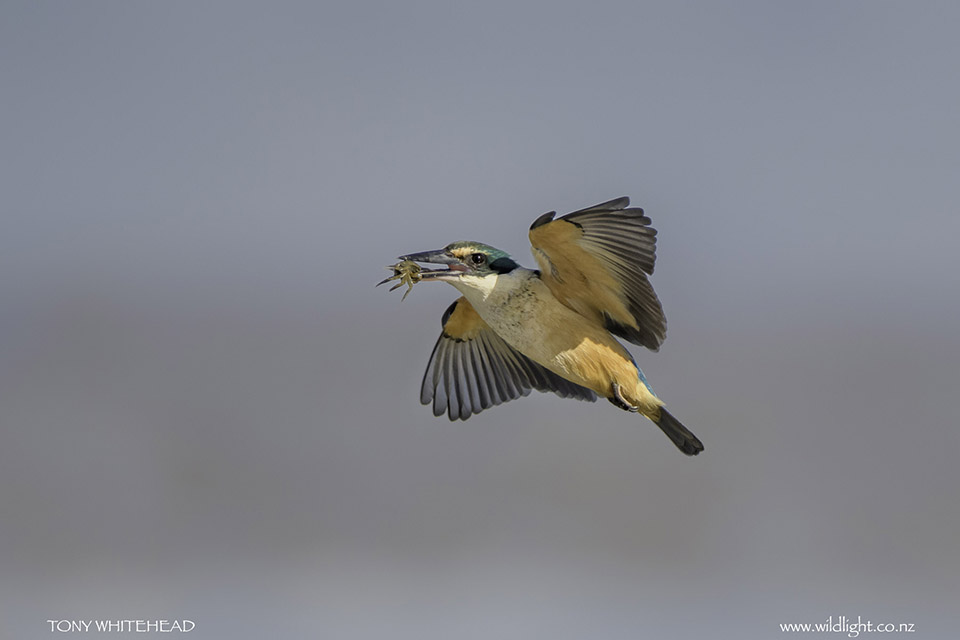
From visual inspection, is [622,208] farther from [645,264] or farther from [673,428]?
[673,428]

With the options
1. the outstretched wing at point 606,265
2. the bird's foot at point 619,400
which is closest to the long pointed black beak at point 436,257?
the outstretched wing at point 606,265

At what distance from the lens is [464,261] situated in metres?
4.99

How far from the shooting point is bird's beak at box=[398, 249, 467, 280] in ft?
16.2

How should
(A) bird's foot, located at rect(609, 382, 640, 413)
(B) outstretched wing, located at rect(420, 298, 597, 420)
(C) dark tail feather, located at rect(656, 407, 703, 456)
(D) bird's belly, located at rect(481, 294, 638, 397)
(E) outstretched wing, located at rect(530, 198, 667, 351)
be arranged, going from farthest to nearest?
(B) outstretched wing, located at rect(420, 298, 597, 420)
(C) dark tail feather, located at rect(656, 407, 703, 456)
(A) bird's foot, located at rect(609, 382, 640, 413)
(D) bird's belly, located at rect(481, 294, 638, 397)
(E) outstretched wing, located at rect(530, 198, 667, 351)

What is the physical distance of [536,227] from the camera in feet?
15.1

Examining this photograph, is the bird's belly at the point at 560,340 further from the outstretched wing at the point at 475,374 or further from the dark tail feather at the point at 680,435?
the outstretched wing at the point at 475,374

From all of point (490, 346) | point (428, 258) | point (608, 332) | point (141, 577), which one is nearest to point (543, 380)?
point (490, 346)

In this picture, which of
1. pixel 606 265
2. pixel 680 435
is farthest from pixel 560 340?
pixel 680 435

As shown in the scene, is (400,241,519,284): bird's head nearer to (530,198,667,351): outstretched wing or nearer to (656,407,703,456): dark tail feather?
(530,198,667,351): outstretched wing

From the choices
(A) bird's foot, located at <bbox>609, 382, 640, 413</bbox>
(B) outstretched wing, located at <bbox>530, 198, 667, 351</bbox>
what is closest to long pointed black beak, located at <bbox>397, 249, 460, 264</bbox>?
(B) outstretched wing, located at <bbox>530, 198, 667, 351</bbox>

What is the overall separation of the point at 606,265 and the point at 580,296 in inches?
11.0

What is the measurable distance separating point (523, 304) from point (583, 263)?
1.04 ft

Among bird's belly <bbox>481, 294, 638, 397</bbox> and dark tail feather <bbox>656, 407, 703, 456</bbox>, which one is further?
dark tail feather <bbox>656, 407, 703, 456</bbox>

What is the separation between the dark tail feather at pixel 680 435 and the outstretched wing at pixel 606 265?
1.41 ft
